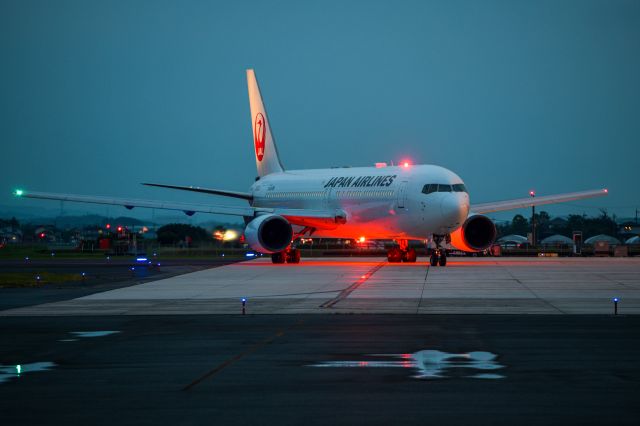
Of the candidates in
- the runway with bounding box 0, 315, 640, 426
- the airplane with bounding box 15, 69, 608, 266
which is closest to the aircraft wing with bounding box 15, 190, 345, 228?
the airplane with bounding box 15, 69, 608, 266

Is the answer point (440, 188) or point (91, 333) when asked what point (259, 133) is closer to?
point (440, 188)

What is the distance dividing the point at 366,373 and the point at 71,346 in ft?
18.1

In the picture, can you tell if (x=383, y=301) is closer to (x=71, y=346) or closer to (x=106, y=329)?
(x=106, y=329)

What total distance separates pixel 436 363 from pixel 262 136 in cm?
4378

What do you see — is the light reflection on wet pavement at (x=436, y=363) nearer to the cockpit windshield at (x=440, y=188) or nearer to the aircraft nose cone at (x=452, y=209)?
the aircraft nose cone at (x=452, y=209)

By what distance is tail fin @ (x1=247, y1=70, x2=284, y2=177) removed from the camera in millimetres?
56438

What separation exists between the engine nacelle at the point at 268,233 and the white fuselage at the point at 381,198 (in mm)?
3129

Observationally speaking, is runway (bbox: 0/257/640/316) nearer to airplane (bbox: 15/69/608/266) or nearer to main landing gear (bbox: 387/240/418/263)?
airplane (bbox: 15/69/608/266)

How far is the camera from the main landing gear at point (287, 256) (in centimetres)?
4759

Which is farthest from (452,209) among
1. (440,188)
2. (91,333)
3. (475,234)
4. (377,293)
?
(91,333)

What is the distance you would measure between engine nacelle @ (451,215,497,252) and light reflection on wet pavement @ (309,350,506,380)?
97.7ft

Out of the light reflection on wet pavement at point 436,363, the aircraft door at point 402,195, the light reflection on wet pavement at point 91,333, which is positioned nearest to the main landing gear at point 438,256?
the aircraft door at point 402,195

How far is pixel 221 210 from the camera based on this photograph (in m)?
50.8

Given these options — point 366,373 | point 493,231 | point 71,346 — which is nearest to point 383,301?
point 71,346
